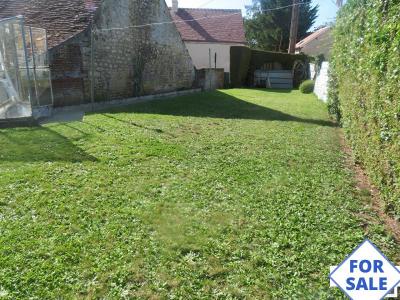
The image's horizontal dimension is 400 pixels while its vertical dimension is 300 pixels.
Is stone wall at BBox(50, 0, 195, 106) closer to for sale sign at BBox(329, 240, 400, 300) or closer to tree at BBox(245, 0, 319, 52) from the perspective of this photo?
for sale sign at BBox(329, 240, 400, 300)

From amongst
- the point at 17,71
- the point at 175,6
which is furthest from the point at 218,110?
the point at 175,6

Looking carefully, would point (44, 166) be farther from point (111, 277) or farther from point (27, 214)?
point (111, 277)

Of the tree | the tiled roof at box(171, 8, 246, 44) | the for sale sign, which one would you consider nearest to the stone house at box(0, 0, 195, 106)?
the for sale sign

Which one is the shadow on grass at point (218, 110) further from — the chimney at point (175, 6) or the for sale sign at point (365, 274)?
the chimney at point (175, 6)

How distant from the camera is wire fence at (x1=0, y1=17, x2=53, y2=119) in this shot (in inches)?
341

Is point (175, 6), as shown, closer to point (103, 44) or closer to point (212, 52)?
point (212, 52)

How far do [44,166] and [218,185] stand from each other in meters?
2.85

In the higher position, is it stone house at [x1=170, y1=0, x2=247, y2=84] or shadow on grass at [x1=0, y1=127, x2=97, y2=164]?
stone house at [x1=170, y1=0, x2=247, y2=84]

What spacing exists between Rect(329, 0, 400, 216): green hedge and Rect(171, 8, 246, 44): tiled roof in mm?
22204

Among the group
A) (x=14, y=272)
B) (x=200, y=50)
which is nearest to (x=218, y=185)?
(x=14, y=272)

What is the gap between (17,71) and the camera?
29.2 ft

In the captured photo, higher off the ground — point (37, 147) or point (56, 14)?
point (56, 14)

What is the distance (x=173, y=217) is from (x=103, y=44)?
34.0ft

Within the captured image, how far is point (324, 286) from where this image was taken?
2869 millimetres
